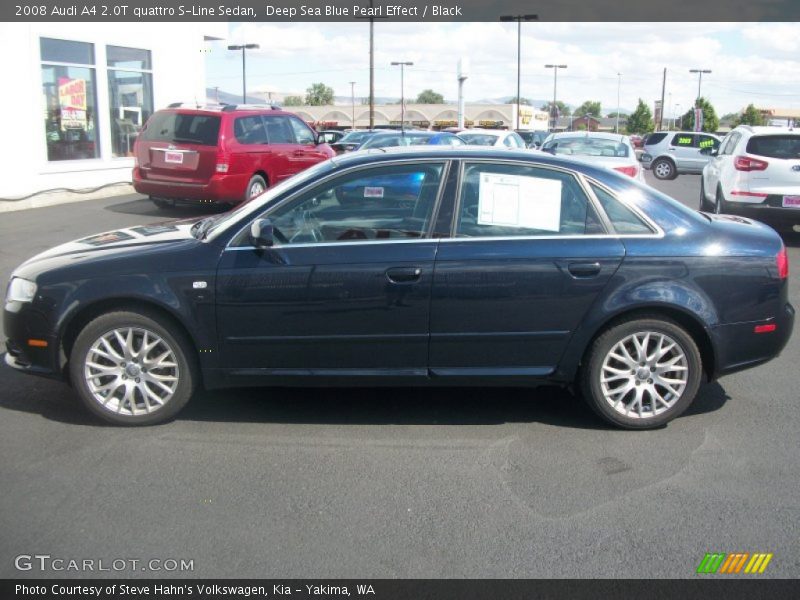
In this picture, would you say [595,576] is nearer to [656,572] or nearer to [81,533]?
[656,572]

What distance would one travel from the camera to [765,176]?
1160cm

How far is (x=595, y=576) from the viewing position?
332 cm

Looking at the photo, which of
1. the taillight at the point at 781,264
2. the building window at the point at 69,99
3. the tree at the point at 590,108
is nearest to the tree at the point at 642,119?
the tree at the point at 590,108

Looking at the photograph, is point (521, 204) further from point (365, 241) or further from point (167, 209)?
point (167, 209)

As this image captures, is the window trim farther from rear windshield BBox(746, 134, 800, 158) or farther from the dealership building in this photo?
the dealership building

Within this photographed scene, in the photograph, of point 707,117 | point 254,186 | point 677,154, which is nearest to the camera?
point 254,186

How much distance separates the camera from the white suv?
452 inches

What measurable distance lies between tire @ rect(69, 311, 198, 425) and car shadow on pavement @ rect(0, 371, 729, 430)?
0.65 feet

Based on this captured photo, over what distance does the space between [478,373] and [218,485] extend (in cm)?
161

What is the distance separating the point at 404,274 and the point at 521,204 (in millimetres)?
828

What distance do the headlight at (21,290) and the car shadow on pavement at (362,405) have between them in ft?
2.39

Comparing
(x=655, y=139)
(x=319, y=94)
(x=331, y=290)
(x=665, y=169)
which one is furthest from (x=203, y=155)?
(x=319, y=94)
